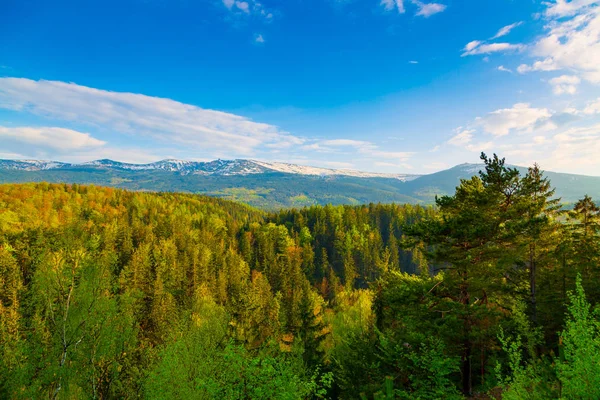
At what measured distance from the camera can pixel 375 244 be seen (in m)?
115

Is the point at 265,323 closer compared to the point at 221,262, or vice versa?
the point at 265,323

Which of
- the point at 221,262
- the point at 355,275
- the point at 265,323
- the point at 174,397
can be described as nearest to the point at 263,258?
the point at 221,262

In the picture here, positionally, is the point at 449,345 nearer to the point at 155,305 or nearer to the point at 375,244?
the point at 155,305

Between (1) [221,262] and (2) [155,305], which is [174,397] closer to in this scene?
(2) [155,305]

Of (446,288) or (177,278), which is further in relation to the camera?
(177,278)

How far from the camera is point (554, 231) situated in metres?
22.3

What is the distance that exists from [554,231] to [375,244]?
93994mm

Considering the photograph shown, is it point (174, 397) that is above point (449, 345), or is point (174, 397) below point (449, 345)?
below

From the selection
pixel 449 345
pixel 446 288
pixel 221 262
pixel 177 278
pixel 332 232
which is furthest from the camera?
pixel 332 232

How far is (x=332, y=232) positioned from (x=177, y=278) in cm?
6951

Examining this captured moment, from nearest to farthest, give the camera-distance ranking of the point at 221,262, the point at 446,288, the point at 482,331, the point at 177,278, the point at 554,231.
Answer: the point at 482,331, the point at 446,288, the point at 554,231, the point at 177,278, the point at 221,262

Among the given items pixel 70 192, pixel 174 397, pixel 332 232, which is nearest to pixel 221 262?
pixel 332 232

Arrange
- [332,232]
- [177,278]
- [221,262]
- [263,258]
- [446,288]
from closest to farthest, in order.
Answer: [446,288] < [177,278] < [221,262] < [263,258] < [332,232]

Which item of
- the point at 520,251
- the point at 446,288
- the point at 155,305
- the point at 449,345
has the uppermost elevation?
the point at 520,251
